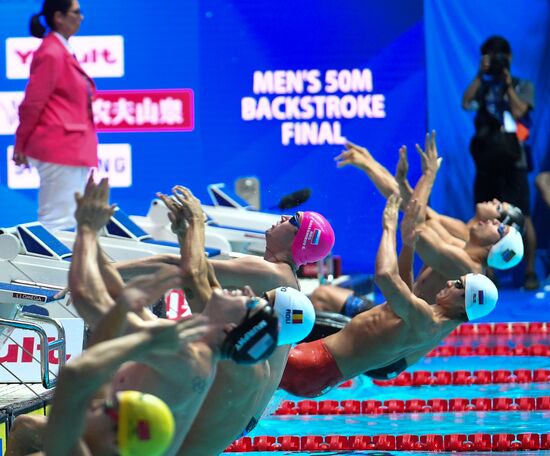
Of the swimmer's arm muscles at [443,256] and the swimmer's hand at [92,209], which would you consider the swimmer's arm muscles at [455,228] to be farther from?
the swimmer's hand at [92,209]

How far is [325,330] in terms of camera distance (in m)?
6.80

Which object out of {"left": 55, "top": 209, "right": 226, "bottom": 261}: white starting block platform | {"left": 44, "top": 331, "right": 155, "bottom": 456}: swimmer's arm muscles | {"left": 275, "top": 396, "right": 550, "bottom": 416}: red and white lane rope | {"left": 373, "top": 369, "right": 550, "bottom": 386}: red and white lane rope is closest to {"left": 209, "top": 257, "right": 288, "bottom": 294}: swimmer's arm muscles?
{"left": 275, "top": 396, "right": 550, "bottom": 416}: red and white lane rope

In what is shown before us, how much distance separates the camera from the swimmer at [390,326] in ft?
18.3

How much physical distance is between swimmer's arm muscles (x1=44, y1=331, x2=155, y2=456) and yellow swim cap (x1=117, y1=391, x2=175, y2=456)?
0.10 metres

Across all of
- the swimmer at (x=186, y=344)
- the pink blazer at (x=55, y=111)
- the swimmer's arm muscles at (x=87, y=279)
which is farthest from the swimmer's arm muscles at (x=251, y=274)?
the pink blazer at (x=55, y=111)

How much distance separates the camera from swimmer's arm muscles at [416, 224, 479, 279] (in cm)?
673

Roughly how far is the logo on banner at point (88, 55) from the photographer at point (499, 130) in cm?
334

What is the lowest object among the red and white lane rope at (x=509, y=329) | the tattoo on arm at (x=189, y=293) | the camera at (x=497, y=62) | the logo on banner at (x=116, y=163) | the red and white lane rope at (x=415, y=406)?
the red and white lane rope at (x=415, y=406)

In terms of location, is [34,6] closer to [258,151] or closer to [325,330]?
[258,151]

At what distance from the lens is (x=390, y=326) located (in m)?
5.78

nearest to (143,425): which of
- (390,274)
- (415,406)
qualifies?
(390,274)

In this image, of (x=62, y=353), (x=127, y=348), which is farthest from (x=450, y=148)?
(x=127, y=348)

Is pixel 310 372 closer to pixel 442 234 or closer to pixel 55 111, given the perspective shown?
pixel 442 234

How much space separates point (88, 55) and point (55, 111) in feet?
9.50
